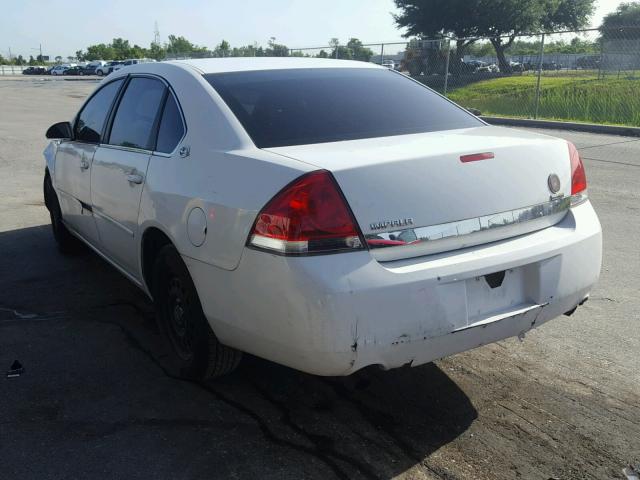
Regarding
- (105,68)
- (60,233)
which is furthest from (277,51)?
(105,68)

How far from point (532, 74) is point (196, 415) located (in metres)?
21.4

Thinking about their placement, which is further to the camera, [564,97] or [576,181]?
[564,97]

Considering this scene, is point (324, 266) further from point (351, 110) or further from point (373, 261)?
point (351, 110)

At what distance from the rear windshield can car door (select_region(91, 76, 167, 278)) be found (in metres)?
0.56

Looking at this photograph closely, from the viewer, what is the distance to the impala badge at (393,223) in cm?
267

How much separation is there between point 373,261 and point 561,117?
17.7 m

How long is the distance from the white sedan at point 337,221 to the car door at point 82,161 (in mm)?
787

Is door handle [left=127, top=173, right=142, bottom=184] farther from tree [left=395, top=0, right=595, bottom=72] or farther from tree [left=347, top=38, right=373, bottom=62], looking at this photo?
tree [left=395, top=0, right=595, bottom=72]

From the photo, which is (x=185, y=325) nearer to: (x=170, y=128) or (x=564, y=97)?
(x=170, y=128)

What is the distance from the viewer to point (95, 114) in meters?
4.93

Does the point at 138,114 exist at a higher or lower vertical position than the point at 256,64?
lower

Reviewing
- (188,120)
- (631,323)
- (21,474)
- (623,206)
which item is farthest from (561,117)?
(21,474)

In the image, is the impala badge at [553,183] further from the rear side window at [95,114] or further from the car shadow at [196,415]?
the rear side window at [95,114]

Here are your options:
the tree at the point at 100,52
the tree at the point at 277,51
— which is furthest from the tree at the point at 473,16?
the tree at the point at 100,52
